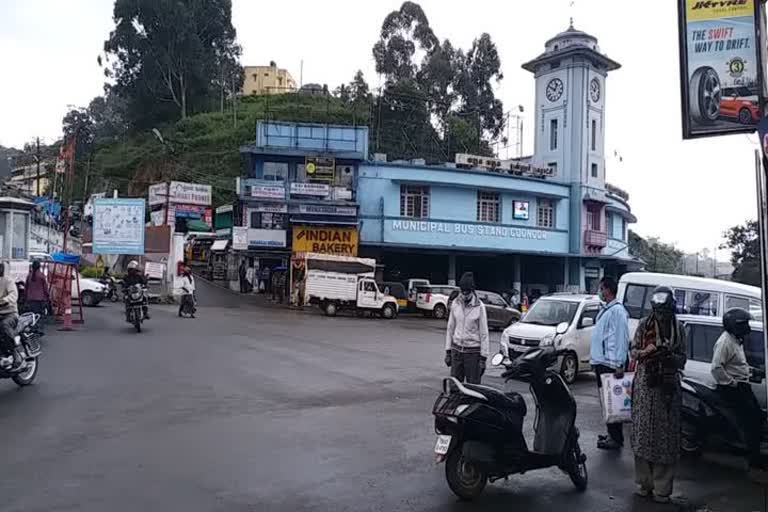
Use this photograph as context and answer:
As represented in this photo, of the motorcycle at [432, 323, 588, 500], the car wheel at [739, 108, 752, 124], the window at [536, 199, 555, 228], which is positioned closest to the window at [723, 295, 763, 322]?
the car wheel at [739, 108, 752, 124]

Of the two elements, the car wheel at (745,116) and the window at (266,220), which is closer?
the car wheel at (745,116)

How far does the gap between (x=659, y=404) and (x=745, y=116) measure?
3.58m

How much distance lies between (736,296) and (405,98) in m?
43.2

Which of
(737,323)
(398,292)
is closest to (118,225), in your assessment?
(398,292)

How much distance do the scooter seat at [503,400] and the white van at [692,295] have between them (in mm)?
6535

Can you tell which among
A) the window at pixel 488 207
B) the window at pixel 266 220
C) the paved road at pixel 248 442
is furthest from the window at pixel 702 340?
the window at pixel 488 207

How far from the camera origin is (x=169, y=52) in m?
61.9

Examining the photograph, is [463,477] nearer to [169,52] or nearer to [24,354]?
[24,354]

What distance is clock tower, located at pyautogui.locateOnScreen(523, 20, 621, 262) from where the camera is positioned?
40031 millimetres

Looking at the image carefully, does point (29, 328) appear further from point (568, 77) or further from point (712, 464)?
point (568, 77)

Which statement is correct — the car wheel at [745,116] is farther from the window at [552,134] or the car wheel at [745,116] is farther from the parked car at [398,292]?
the window at [552,134]

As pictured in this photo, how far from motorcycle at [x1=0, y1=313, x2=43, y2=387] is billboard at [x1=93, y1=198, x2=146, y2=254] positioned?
57.3ft

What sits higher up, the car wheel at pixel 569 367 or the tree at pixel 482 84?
the tree at pixel 482 84

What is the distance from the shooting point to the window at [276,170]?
119 feet
